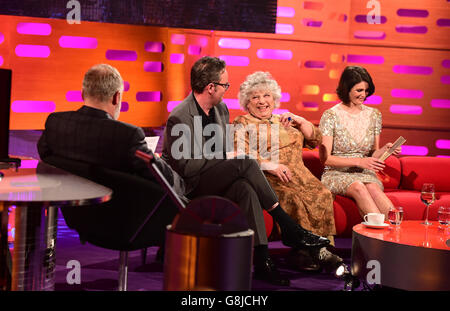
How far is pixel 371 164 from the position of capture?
15.4ft

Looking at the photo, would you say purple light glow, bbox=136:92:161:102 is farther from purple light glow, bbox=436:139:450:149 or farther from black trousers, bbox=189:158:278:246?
purple light glow, bbox=436:139:450:149

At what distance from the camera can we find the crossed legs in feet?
14.4

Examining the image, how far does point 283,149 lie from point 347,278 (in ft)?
3.64

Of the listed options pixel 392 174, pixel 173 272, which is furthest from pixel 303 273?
pixel 173 272

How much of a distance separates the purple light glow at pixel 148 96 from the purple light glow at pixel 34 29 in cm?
93

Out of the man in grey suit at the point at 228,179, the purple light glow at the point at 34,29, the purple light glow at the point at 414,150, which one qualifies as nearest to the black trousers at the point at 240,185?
the man in grey suit at the point at 228,179

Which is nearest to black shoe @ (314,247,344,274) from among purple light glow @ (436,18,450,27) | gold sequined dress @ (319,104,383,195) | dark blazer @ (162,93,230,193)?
gold sequined dress @ (319,104,383,195)

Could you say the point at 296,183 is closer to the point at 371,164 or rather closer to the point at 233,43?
the point at 371,164

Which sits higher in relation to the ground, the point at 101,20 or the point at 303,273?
the point at 101,20

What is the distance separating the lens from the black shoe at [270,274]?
3697mm

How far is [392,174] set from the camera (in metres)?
5.16

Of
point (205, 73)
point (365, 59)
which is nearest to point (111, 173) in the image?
point (205, 73)

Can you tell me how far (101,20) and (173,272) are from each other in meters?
2.93
